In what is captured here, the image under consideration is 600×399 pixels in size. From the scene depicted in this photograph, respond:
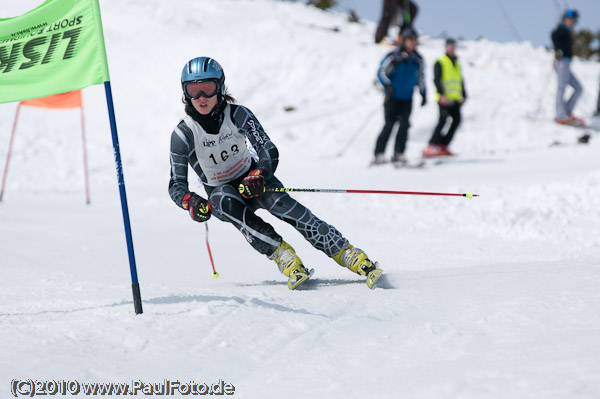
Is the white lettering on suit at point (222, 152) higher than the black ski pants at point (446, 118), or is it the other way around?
the white lettering on suit at point (222, 152)

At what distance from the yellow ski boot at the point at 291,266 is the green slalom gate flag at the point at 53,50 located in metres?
1.66

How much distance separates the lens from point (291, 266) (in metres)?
4.14

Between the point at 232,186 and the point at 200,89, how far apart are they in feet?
2.46

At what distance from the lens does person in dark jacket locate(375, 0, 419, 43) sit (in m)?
16.4

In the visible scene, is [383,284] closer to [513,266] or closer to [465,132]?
[513,266]

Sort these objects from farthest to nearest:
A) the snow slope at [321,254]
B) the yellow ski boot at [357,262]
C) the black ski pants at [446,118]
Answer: the black ski pants at [446,118] → the yellow ski boot at [357,262] → the snow slope at [321,254]

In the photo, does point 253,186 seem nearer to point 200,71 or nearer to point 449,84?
point 200,71

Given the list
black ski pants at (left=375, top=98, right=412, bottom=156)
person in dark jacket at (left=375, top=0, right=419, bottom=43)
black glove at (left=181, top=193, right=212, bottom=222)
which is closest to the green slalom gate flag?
black glove at (left=181, top=193, right=212, bottom=222)

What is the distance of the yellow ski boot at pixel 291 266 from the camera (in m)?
4.07

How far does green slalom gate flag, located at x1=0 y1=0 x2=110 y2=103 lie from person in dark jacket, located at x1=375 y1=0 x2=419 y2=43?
544 inches

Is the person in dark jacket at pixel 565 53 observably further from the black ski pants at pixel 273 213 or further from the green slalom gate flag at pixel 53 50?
the green slalom gate flag at pixel 53 50

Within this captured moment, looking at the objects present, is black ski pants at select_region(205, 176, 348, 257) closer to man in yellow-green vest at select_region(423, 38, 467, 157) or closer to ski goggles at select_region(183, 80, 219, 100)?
ski goggles at select_region(183, 80, 219, 100)

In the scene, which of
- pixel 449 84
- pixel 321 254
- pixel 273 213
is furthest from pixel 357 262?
pixel 449 84

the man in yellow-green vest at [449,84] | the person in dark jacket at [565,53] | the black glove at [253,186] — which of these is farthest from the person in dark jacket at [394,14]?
the black glove at [253,186]
